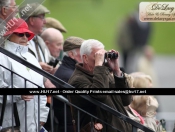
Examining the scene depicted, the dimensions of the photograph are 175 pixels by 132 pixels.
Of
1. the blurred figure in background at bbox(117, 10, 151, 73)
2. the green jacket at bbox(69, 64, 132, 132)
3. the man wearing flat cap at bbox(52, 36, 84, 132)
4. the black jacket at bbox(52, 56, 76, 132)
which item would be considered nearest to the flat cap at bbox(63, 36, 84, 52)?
the man wearing flat cap at bbox(52, 36, 84, 132)

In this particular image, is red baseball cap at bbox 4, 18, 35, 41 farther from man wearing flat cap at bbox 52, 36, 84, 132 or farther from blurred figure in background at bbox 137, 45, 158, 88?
blurred figure in background at bbox 137, 45, 158, 88

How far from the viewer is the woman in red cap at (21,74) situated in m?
5.54

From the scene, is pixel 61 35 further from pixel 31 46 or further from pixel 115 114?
A: pixel 115 114

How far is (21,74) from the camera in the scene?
18.3 feet

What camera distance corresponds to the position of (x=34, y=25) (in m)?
6.72

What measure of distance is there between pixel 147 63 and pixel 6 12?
1427 millimetres

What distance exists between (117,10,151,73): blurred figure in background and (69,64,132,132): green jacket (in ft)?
0.85

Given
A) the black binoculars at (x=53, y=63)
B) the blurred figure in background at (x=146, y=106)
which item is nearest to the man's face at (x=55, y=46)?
the black binoculars at (x=53, y=63)

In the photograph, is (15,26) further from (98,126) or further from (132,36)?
(98,126)

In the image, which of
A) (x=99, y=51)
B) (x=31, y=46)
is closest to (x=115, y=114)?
(x=99, y=51)

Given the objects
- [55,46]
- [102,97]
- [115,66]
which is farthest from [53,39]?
[102,97]

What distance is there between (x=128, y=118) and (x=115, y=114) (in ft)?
0.43

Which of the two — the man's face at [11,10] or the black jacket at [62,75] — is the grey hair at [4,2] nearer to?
the man's face at [11,10]

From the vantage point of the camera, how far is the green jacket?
5.50 meters
